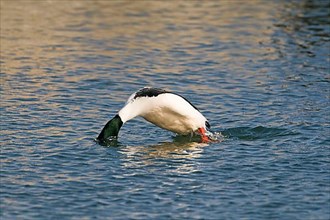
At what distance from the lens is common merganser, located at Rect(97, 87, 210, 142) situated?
15867 millimetres

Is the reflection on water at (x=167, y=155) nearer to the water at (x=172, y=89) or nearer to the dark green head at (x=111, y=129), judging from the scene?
the water at (x=172, y=89)

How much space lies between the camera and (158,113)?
16.0m

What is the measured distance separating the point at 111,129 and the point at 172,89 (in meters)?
4.40

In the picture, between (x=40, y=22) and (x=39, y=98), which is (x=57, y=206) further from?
(x=40, y=22)

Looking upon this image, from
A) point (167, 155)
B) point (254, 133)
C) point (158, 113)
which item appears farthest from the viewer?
point (254, 133)

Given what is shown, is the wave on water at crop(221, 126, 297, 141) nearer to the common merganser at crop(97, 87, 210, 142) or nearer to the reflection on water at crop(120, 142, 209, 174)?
the common merganser at crop(97, 87, 210, 142)

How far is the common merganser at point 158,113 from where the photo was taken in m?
15.9

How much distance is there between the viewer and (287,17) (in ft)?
89.0

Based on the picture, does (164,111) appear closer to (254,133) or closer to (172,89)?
(254,133)

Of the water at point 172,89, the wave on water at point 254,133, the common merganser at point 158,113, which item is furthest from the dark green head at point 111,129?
the wave on water at point 254,133

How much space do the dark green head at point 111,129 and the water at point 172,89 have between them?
22 centimetres

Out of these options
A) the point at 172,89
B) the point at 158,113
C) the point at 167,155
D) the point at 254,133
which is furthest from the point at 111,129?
the point at 172,89

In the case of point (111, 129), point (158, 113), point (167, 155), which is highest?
point (158, 113)

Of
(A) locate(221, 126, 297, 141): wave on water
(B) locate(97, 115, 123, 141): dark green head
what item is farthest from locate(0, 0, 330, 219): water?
(B) locate(97, 115, 123, 141): dark green head
